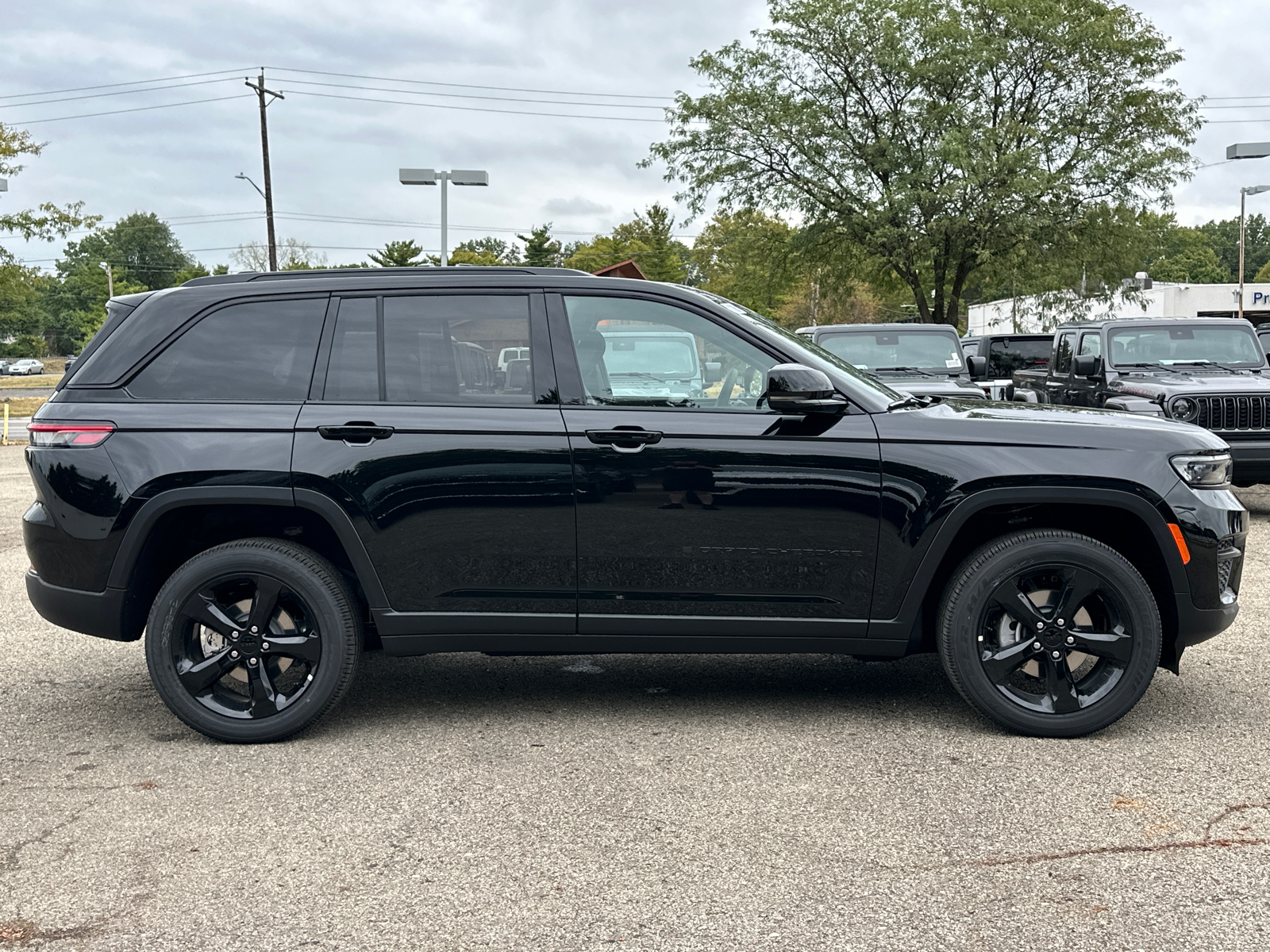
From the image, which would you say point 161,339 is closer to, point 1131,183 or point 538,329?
point 538,329

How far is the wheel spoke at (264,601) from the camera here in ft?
15.1

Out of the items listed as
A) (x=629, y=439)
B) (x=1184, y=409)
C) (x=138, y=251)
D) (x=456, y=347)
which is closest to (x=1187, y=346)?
(x=1184, y=409)

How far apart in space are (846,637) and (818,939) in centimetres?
170

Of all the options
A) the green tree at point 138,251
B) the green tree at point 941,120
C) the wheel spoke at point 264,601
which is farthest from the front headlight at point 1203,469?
the green tree at point 138,251

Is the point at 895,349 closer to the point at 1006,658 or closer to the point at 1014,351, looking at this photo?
the point at 1006,658

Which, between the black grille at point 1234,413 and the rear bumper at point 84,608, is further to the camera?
the black grille at point 1234,413

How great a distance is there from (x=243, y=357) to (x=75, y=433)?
0.70m

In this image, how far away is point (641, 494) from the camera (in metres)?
4.51

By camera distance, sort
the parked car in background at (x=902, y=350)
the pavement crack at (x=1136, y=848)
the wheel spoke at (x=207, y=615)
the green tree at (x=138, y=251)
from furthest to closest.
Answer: the green tree at (x=138, y=251) < the parked car in background at (x=902, y=350) < the wheel spoke at (x=207, y=615) < the pavement crack at (x=1136, y=848)

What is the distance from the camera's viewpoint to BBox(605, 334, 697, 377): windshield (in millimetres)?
4648

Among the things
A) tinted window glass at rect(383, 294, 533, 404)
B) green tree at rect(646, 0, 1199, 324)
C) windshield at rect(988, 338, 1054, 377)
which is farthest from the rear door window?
green tree at rect(646, 0, 1199, 324)

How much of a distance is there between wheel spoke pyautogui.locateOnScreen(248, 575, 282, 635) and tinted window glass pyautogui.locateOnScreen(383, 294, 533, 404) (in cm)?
86

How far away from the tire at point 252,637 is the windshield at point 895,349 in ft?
28.4

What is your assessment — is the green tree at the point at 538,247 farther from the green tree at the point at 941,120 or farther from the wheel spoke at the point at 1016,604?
the wheel spoke at the point at 1016,604
